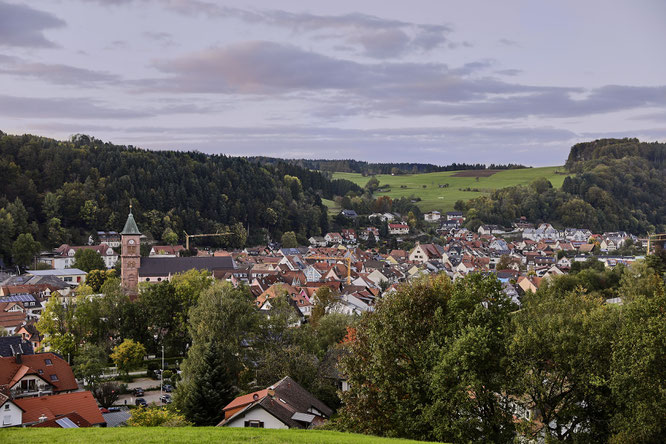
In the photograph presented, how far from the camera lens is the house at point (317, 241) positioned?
422 feet

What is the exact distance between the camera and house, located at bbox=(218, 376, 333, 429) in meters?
23.0

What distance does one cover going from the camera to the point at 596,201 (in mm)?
155000

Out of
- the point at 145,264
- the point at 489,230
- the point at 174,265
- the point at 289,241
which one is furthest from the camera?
the point at 489,230

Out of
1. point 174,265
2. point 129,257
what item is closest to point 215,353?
point 129,257

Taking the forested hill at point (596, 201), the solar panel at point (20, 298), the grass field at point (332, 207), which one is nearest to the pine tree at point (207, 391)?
the solar panel at point (20, 298)

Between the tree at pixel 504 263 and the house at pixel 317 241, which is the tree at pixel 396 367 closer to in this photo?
the tree at pixel 504 263

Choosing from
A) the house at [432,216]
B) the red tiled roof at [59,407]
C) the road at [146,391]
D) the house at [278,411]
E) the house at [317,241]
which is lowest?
the road at [146,391]

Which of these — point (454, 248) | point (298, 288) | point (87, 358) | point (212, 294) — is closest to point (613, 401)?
point (212, 294)

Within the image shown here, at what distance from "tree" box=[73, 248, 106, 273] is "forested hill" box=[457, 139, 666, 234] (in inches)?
3415

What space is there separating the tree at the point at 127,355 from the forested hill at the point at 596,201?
112 meters

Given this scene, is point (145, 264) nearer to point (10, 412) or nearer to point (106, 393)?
point (106, 393)

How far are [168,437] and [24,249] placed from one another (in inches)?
3192

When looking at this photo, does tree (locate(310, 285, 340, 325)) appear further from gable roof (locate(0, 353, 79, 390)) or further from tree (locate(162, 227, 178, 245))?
tree (locate(162, 227, 178, 245))

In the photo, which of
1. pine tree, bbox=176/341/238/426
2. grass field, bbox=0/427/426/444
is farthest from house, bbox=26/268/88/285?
grass field, bbox=0/427/426/444
